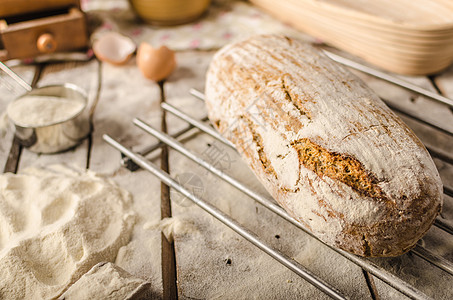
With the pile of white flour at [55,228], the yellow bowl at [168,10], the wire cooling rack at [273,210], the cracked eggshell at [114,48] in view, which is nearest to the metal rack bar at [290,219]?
the wire cooling rack at [273,210]

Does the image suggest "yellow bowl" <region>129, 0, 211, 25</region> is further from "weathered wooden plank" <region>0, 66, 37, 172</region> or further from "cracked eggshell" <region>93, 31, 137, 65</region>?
"weathered wooden plank" <region>0, 66, 37, 172</region>

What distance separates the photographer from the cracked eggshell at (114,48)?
5.29 feet

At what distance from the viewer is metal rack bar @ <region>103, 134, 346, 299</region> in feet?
2.51

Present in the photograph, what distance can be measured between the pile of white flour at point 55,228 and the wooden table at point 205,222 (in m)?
0.05

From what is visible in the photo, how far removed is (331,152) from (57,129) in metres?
0.81

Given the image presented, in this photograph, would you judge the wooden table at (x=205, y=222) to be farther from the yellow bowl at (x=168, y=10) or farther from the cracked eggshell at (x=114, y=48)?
the yellow bowl at (x=168, y=10)

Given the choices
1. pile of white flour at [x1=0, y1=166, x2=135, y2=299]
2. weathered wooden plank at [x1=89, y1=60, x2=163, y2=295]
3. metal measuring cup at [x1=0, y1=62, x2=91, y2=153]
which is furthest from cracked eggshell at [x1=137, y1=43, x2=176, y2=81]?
pile of white flour at [x1=0, y1=166, x2=135, y2=299]

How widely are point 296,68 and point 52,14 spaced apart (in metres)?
1.22

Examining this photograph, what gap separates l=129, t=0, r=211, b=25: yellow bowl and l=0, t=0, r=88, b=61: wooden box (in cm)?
31

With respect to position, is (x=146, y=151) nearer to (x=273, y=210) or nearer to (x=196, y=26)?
(x=273, y=210)

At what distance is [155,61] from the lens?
146 centimetres

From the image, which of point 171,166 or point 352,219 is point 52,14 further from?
point 352,219

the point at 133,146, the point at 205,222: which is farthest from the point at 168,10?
the point at 205,222

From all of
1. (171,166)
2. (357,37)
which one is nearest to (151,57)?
(171,166)
